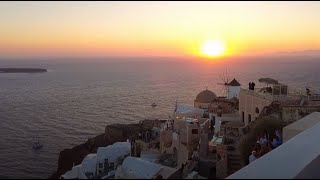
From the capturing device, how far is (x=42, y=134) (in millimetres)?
32094

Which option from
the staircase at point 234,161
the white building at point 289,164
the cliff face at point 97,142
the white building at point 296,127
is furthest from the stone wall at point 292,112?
the cliff face at point 97,142

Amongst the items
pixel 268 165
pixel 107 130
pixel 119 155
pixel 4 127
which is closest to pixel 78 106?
pixel 4 127

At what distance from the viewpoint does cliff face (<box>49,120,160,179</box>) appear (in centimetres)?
2400

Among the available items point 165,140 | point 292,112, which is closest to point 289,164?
point 292,112

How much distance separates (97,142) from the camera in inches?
1048

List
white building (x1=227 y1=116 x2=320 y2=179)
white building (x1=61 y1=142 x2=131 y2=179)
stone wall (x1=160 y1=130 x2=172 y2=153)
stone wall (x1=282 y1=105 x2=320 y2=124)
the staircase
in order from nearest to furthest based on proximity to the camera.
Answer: white building (x1=227 y1=116 x2=320 y2=179), the staircase, white building (x1=61 y1=142 x2=131 y2=179), stone wall (x1=282 y1=105 x2=320 y2=124), stone wall (x1=160 y1=130 x2=172 y2=153)

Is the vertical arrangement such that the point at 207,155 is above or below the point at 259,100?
below

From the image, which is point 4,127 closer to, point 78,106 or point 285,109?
point 78,106

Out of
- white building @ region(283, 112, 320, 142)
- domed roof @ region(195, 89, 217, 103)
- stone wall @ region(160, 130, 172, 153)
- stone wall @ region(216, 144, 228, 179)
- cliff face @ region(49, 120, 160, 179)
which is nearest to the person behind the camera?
white building @ region(283, 112, 320, 142)

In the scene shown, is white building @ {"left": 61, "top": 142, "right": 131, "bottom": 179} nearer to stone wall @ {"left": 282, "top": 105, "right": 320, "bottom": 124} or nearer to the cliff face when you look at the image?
stone wall @ {"left": 282, "top": 105, "right": 320, "bottom": 124}

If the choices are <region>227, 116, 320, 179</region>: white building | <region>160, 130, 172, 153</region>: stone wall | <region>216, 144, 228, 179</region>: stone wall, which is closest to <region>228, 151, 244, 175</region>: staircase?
<region>216, 144, 228, 179</region>: stone wall

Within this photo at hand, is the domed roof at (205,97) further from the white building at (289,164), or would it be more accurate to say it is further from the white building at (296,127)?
the white building at (289,164)

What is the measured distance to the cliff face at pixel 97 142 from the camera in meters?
24.0

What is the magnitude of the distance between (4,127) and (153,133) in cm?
1872
